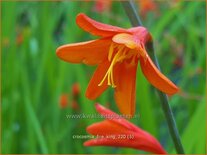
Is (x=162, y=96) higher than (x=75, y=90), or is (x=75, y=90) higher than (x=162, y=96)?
(x=162, y=96)

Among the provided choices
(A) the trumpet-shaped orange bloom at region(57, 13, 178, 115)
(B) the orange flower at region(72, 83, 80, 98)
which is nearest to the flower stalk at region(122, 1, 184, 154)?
(A) the trumpet-shaped orange bloom at region(57, 13, 178, 115)

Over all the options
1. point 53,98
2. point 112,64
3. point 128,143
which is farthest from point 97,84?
point 53,98

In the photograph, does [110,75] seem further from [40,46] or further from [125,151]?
[40,46]

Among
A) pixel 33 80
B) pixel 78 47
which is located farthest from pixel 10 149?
pixel 78 47

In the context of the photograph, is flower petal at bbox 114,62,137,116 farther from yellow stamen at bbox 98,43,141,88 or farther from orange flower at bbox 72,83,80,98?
orange flower at bbox 72,83,80,98

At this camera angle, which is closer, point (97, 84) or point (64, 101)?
point (97, 84)

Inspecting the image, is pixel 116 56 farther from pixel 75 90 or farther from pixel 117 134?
pixel 75 90
